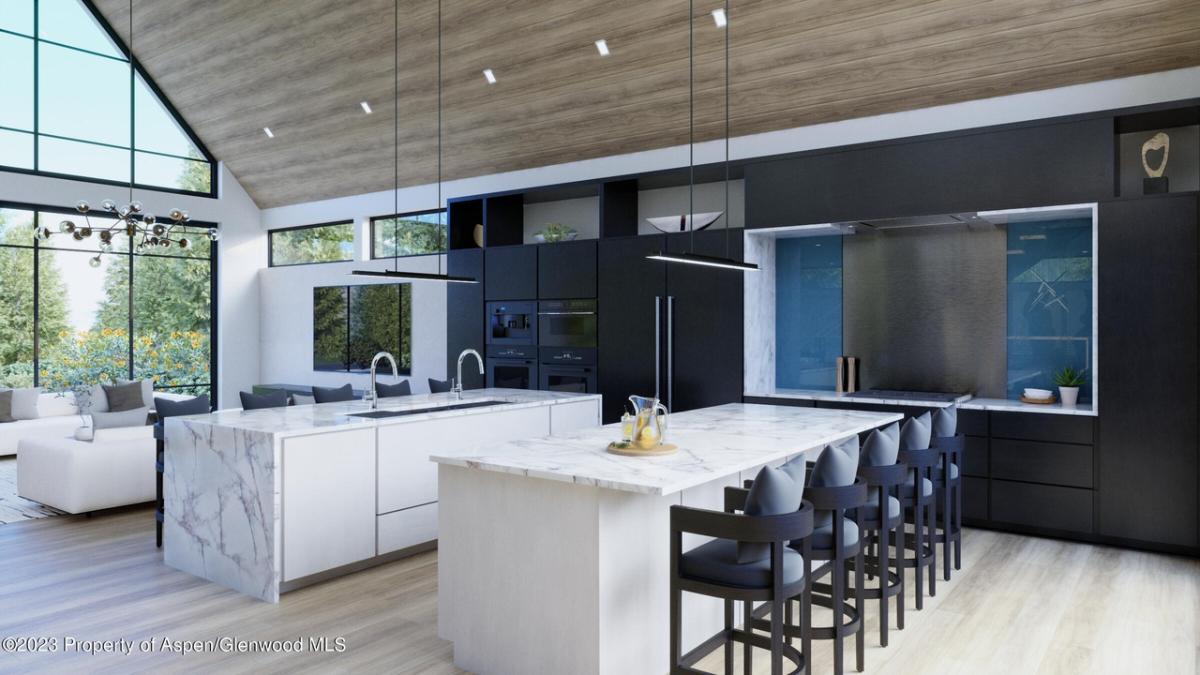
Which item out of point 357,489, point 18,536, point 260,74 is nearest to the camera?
point 357,489

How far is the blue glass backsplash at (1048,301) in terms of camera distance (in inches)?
213

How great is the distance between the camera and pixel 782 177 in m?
6.12

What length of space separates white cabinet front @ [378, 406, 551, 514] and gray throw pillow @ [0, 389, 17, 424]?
6.39 meters

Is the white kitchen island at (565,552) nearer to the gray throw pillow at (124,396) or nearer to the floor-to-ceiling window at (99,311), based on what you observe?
the gray throw pillow at (124,396)

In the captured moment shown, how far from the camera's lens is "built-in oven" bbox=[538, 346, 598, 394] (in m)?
7.21

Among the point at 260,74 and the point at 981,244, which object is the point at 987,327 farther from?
the point at 260,74

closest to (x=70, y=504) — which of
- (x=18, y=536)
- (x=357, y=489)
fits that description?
(x=18, y=536)

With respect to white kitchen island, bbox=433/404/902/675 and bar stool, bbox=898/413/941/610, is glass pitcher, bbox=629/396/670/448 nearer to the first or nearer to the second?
white kitchen island, bbox=433/404/902/675

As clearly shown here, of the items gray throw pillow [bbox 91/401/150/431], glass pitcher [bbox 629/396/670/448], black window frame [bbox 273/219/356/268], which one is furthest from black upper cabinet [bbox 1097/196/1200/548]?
black window frame [bbox 273/219/356/268]

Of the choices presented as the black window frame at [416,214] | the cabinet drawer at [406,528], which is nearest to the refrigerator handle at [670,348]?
the cabinet drawer at [406,528]

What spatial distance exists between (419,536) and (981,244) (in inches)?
178

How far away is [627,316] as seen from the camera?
6.96 metres

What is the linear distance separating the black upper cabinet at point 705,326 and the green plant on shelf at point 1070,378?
7.34 ft

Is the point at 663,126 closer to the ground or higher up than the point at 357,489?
higher up
